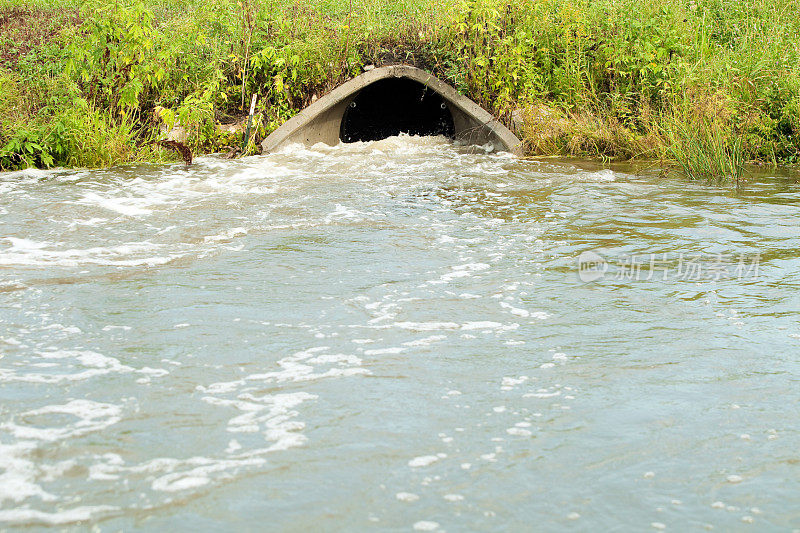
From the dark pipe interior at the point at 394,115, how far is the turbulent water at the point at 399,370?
5.70 metres

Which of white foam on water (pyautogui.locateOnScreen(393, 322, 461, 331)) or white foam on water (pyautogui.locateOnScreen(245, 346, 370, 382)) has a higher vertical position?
white foam on water (pyautogui.locateOnScreen(393, 322, 461, 331))

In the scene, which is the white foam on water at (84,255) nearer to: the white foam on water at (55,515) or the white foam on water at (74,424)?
the white foam on water at (74,424)

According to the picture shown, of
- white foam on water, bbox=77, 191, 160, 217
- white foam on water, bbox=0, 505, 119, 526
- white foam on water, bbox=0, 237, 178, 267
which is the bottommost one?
white foam on water, bbox=0, 505, 119, 526

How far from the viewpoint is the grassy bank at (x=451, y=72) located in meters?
9.80

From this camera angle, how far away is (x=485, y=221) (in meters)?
7.41

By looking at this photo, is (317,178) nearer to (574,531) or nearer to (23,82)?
(23,82)

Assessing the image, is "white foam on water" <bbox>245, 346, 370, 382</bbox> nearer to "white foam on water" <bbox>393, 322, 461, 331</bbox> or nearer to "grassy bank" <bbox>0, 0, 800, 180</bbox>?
"white foam on water" <bbox>393, 322, 461, 331</bbox>

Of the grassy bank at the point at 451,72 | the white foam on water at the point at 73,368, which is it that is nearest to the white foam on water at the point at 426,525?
the white foam on water at the point at 73,368

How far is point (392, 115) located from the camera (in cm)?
1348

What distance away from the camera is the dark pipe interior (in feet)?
42.7

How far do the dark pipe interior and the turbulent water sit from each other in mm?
5705

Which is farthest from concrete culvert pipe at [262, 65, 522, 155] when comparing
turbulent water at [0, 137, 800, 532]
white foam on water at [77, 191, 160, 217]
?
turbulent water at [0, 137, 800, 532]

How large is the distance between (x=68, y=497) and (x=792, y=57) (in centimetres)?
1037

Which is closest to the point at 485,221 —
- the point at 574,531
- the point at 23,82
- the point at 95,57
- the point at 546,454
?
the point at 546,454
